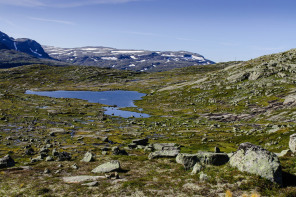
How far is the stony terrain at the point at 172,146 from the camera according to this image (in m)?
24.3

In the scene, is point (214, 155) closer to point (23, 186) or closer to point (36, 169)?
point (23, 186)

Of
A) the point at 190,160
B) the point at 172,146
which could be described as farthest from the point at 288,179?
the point at 172,146

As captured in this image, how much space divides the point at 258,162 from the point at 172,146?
32403 mm

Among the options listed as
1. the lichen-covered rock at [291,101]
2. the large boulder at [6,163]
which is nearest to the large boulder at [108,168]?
the large boulder at [6,163]

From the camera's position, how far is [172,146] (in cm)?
5506

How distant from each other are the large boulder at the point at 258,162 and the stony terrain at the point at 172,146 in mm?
98

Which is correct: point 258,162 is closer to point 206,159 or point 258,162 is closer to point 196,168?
point 196,168

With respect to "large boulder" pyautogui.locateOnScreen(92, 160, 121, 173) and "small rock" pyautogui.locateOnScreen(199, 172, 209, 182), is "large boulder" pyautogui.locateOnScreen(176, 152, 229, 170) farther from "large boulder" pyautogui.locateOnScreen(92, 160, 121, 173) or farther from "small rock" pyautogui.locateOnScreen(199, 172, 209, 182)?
"large boulder" pyautogui.locateOnScreen(92, 160, 121, 173)

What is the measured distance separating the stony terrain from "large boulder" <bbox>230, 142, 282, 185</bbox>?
0.32ft

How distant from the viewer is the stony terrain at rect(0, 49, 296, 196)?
79.7 feet

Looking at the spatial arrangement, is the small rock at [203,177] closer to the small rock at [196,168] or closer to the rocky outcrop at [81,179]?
the small rock at [196,168]

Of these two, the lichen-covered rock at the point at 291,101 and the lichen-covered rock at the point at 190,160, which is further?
the lichen-covered rock at the point at 291,101

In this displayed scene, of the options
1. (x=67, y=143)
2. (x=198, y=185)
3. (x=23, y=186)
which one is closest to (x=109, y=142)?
(x=67, y=143)

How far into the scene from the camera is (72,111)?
12862 cm
